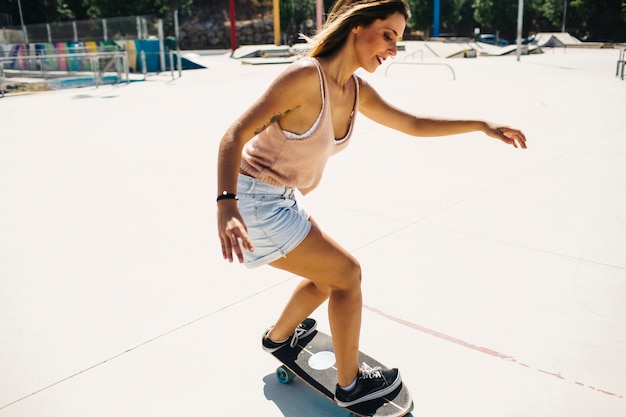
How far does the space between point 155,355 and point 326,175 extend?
4039 mm

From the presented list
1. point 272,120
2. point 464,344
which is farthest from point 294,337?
point 272,120

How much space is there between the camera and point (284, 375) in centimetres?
271

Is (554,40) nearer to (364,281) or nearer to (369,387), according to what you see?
(364,281)

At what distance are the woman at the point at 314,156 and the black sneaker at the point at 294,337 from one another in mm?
431

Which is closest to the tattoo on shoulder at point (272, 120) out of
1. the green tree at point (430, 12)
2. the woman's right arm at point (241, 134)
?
the woman's right arm at point (241, 134)

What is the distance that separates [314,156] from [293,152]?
0.30 ft

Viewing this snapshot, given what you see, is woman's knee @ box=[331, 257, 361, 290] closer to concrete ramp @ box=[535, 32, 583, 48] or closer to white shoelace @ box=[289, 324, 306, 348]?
white shoelace @ box=[289, 324, 306, 348]

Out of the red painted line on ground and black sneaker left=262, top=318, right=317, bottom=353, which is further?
black sneaker left=262, top=318, right=317, bottom=353

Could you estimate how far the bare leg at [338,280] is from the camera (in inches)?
88.1

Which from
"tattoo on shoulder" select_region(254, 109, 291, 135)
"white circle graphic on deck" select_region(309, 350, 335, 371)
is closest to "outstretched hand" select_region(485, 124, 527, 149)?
"tattoo on shoulder" select_region(254, 109, 291, 135)

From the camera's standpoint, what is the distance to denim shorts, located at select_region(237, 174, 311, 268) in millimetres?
2258

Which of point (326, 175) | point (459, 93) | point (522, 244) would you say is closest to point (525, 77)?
point (459, 93)

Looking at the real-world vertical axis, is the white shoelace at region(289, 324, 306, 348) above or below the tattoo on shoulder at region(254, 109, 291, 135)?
below

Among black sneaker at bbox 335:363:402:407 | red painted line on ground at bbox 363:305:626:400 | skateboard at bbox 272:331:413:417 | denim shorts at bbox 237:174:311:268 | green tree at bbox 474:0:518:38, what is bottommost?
red painted line on ground at bbox 363:305:626:400
